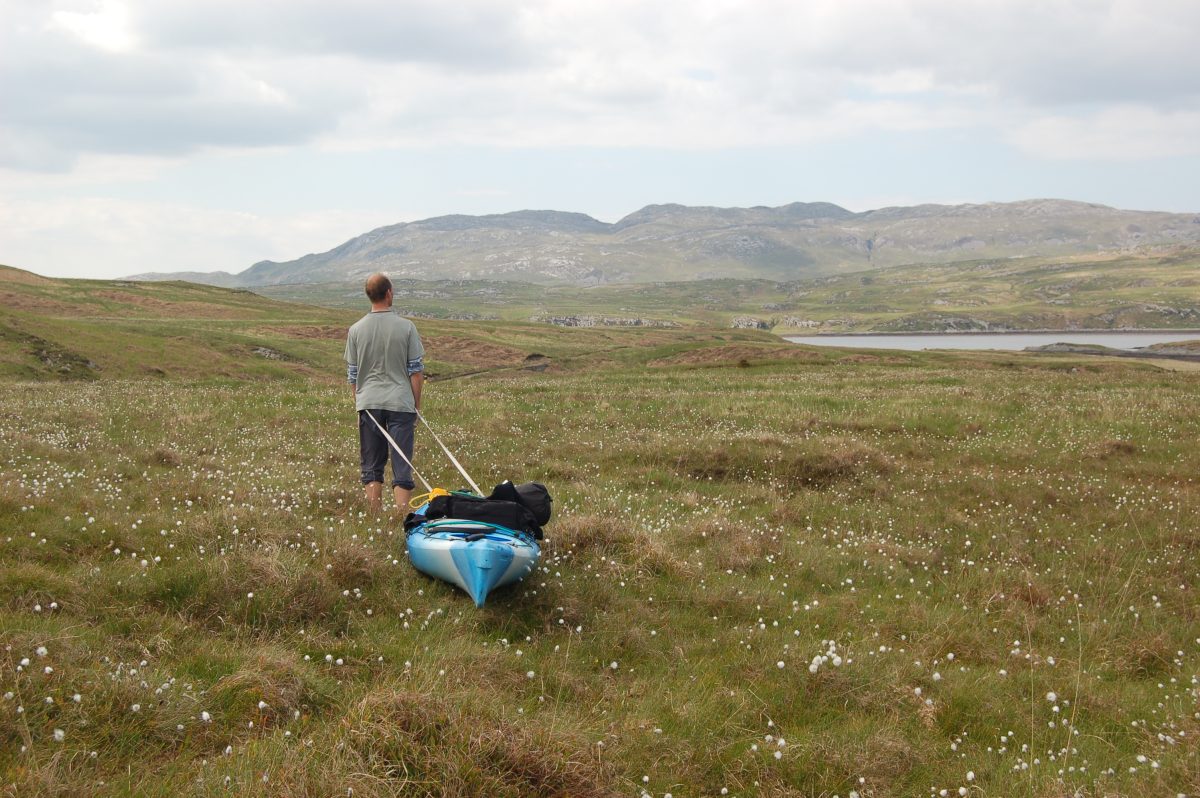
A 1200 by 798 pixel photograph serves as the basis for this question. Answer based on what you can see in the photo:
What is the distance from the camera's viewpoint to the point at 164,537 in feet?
31.4

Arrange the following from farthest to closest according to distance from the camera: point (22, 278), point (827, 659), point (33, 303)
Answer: point (22, 278), point (33, 303), point (827, 659)

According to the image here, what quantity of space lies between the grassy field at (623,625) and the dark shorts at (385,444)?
2.29 feet

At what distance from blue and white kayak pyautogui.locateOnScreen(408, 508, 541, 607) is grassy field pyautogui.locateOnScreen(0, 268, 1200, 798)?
0.32 meters

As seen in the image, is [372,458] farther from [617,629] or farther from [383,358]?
[617,629]

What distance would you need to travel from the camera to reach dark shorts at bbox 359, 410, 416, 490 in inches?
488

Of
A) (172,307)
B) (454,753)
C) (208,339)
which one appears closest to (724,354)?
(208,339)

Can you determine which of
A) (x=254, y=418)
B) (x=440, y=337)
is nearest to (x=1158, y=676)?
(x=254, y=418)

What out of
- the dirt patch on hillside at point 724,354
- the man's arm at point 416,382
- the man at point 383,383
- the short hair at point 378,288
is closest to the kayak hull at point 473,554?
the man at point 383,383

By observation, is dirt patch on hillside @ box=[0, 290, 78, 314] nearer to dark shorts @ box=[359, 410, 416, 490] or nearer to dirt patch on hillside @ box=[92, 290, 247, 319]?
dirt patch on hillside @ box=[92, 290, 247, 319]

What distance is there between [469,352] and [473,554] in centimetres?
7469

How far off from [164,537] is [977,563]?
11.7 meters

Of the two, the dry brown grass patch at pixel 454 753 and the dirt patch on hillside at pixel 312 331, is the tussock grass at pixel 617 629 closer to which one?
the dry brown grass patch at pixel 454 753

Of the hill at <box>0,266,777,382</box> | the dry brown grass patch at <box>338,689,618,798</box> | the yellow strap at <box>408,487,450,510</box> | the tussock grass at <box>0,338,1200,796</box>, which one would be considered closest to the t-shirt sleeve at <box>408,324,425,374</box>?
the yellow strap at <box>408,487,450,510</box>

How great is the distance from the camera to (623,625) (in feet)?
29.9
